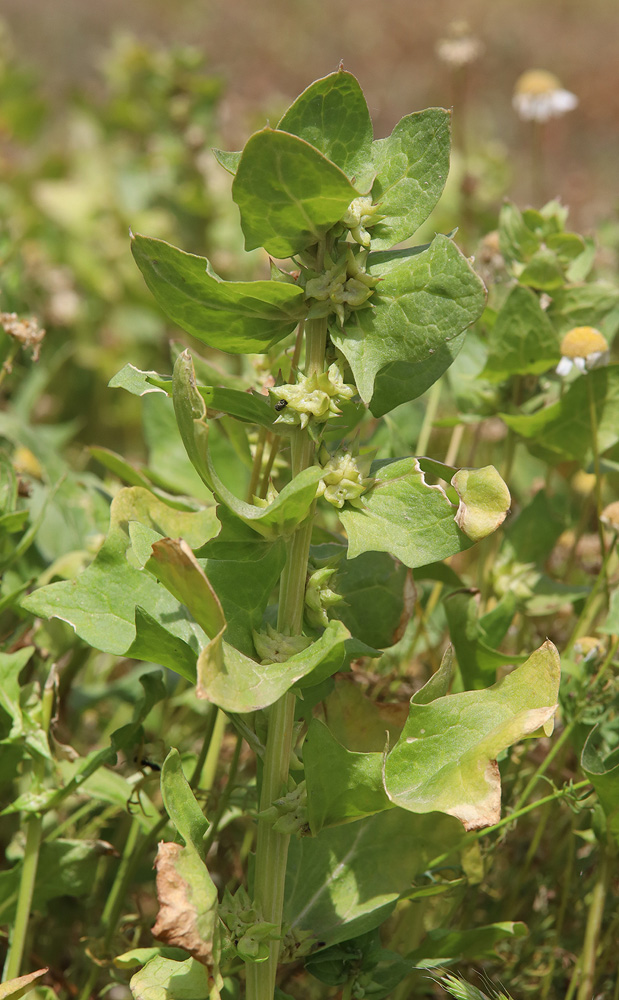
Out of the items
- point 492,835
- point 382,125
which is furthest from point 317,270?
point 382,125

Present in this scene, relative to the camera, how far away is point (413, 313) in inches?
→ 33.8

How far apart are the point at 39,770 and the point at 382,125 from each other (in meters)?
7.26

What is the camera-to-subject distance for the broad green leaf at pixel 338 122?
0.82 metres

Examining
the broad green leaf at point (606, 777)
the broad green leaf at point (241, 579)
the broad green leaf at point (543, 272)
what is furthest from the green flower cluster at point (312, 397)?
the broad green leaf at point (543, 272)

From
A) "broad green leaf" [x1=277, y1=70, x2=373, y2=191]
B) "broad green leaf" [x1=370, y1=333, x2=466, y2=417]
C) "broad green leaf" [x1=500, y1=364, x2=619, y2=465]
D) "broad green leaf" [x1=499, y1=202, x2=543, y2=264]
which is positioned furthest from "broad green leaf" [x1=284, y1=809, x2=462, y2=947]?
"broad green leaf" [x1=499, y1=202, x2=543, y2=264]

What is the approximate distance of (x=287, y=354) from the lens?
1.25m

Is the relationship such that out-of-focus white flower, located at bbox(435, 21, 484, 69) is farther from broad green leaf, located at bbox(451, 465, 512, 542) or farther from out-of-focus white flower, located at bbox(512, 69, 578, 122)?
broad green leaf, located at bbox(451, 465, 512, 542)

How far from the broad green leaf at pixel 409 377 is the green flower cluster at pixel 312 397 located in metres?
0.07

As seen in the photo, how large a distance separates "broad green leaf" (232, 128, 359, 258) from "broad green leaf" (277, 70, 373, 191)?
56 mm

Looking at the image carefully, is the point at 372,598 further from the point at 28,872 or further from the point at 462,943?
the point at 28,872

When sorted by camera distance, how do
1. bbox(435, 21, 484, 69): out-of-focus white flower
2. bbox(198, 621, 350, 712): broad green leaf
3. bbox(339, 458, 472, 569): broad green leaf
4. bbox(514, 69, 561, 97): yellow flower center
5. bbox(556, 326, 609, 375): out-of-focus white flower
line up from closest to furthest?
1. bbox(198, 621, 350, 712): broad green leaf
2. bbox(339, 458, 472, 569): broad green leaf
3. bbox(556, 326, 609, 375): out-of-focus white flower
4. bbox(435, 21, 484, 69): out-of-focus white flower
5. bbox(514, 69, 561, 97): yellow flower center

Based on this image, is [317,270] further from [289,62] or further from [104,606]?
[289,62]

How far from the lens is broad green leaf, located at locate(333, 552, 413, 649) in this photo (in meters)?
1.11

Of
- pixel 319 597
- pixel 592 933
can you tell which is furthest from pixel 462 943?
Result: pixel 319 597
